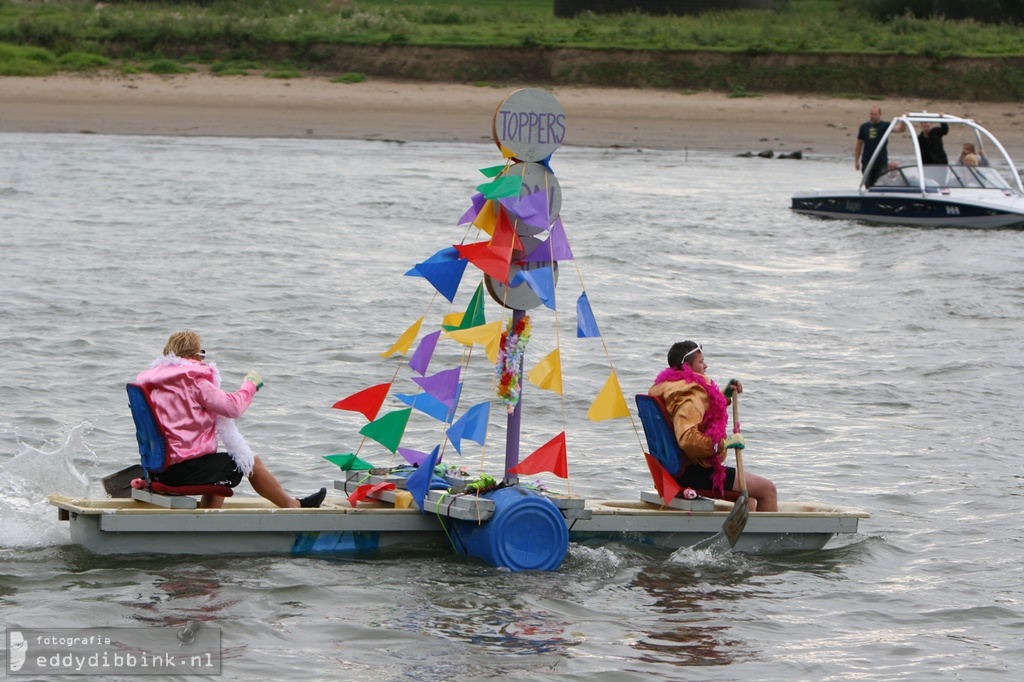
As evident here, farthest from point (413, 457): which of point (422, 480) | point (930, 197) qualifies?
point (930, 197)

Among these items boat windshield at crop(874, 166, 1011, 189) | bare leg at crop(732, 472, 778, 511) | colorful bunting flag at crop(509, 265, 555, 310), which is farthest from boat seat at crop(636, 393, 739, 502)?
boat windshield at crop(874, 166, 1011, 189)

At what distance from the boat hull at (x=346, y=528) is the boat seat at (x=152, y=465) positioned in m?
0.07

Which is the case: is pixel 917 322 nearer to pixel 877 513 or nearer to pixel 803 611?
pixel 877 513

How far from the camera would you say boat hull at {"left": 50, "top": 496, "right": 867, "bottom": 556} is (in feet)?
25.0

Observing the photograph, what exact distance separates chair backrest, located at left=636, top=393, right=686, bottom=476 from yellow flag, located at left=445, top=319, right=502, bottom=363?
1030 mm

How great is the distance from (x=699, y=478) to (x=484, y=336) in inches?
65.1

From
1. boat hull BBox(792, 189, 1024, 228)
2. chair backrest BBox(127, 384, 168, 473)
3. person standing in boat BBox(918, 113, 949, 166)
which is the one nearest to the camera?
chair backrest BBox(127, 384, 168, 473)

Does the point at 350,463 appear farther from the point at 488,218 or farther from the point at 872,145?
the point at 872,145

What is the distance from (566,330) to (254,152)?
46.3 ft

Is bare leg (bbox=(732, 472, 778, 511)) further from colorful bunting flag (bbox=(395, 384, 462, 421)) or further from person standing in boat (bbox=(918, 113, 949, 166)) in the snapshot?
person standing in boat (bbox=(918, 113, 949, 166))

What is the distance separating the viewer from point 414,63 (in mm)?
34750

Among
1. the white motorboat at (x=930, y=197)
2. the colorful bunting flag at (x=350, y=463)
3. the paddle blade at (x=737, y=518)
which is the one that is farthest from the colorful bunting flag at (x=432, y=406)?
the white motorboat at (x=930, y=197)

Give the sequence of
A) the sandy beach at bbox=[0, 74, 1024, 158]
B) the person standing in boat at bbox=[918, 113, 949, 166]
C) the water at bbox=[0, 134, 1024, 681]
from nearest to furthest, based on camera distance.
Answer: the water at bbox=[0, 134, 1024, 681]
the person standing in boat at bbox=[918, 113, 949, 166]
the sandy beach at bbox=[0, 74, 1024, 158]

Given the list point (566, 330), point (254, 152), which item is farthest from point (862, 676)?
point (254, 152)
